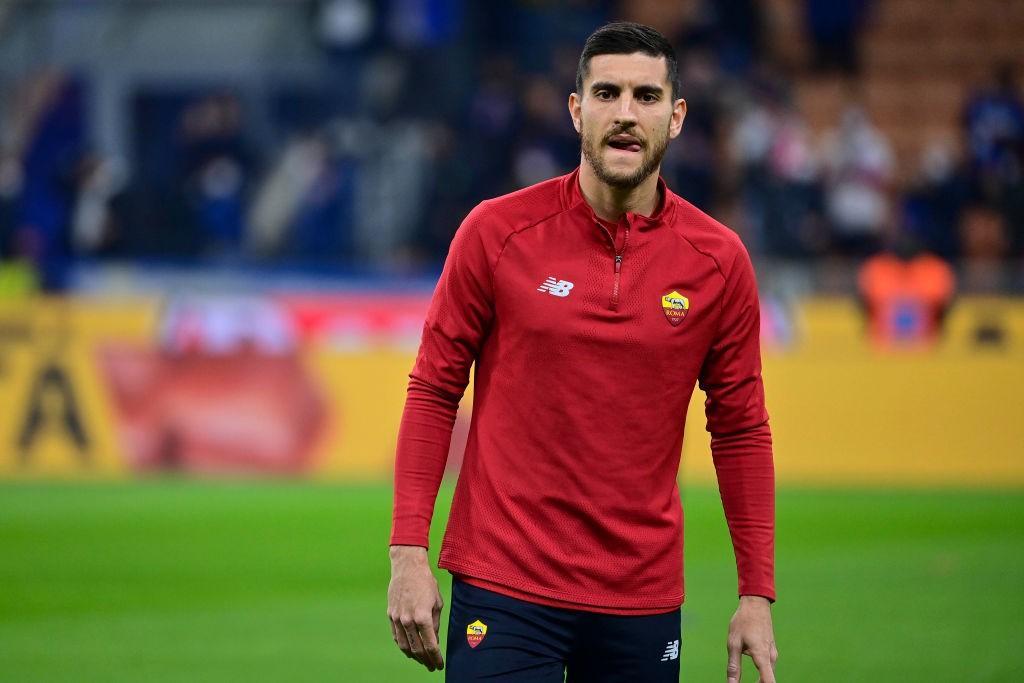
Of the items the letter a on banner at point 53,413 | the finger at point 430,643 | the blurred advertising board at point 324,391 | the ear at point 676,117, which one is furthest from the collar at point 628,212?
the letter a on banner at point 53,413

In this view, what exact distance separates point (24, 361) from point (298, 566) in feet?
20.3

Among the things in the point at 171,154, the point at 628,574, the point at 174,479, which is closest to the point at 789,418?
the point at 174,479

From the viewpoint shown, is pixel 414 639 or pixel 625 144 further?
pixel 625 144

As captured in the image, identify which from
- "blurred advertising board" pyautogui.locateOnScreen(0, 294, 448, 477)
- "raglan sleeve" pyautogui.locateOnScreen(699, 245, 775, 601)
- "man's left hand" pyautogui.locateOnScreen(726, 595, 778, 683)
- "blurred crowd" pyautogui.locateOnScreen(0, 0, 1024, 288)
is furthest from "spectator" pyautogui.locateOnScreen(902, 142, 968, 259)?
"man's left hand" pyautogui.locateOnScreen(726, 595, 778, 683)

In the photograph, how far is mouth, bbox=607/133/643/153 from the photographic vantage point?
358 cm

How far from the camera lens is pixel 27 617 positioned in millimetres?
8906

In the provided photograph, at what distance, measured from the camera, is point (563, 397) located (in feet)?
11.7

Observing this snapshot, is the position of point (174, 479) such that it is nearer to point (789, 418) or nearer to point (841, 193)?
point (789, 418)

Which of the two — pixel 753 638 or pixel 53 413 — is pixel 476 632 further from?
pixel 53 413

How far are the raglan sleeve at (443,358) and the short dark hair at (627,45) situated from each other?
0.42 metres

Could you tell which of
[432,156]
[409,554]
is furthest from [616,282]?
[432,156]

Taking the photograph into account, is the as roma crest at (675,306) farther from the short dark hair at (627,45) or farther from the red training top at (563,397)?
the short dark hair at (627,45)

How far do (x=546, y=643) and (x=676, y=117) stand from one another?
→ 4.03ft

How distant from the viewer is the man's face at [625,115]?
3564mm
